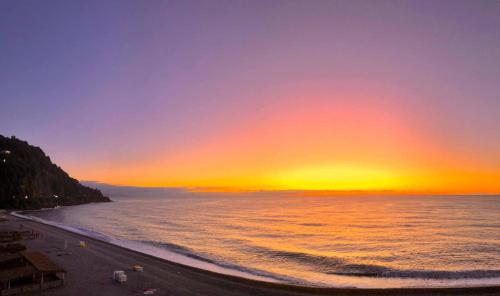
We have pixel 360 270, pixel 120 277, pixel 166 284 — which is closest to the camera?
pixel 166 284

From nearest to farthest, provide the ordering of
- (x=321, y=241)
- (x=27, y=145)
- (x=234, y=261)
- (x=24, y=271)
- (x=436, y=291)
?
1. (x=24, y=271)
2. (x=436, y=291)
3. (x=234, y=261)
4. (x=321, y=241)
5. (x=27, y=145)

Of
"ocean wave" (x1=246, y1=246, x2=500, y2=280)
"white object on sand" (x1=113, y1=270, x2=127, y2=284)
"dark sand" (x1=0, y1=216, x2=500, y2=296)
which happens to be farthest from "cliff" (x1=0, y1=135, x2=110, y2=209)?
"white object on sand" (x1=113, y1=270, x2=127, y2=284)

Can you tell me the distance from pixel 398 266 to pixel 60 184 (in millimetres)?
194821

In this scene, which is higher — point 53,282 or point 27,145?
point 27,145

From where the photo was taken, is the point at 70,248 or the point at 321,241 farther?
the point at 321,241

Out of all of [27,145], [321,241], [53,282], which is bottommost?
[321,241]

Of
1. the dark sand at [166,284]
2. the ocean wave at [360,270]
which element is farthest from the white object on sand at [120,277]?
the ocean wave at [360,270]

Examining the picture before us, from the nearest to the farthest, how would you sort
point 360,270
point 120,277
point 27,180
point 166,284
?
1. point 166,284
2. point 120,277
3. point 360,270
4. point 27,180

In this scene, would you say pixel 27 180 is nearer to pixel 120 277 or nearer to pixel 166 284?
pixel 120 277

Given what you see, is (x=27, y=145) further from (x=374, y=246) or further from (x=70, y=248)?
(x=374, y=246)

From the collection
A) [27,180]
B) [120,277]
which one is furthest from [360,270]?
[27,180]

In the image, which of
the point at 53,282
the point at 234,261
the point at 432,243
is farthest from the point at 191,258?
the point at 432,243

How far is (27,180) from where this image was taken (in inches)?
5418

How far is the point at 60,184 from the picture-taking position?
188 metres
